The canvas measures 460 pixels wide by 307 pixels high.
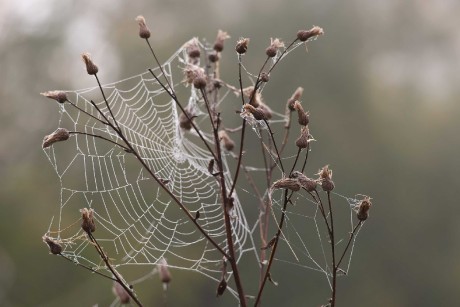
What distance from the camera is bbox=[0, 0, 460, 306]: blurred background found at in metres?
14.0

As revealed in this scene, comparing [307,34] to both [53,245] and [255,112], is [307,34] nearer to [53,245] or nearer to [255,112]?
[255,112]

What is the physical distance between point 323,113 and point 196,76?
1467 centimetres

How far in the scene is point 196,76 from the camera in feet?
6.63

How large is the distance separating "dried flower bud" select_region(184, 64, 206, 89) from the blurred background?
1062 cm

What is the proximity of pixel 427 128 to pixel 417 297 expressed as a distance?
364cm

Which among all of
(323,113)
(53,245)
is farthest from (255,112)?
(323,113)

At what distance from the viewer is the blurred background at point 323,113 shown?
45.9 feet

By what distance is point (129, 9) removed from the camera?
1845 centimetres

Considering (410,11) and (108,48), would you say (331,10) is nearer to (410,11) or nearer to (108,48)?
(410,11)

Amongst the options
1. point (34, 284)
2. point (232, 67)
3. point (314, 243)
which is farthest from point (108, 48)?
point (314, 243)

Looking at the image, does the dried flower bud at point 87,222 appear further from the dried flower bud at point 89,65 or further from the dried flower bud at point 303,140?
the dried flower bud at point 303,140

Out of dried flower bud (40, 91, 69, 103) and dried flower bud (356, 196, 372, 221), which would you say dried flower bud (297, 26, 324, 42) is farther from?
dried flower bud (40, 91, 69, 103)

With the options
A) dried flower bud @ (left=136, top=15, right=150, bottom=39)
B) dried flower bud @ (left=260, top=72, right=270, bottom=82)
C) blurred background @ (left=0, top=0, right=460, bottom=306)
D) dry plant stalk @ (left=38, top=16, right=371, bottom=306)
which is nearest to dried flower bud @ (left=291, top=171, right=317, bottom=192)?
dry plant stalk @ (left=38, top=16, right=371, bottom=306)

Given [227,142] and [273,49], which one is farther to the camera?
[227,142]
